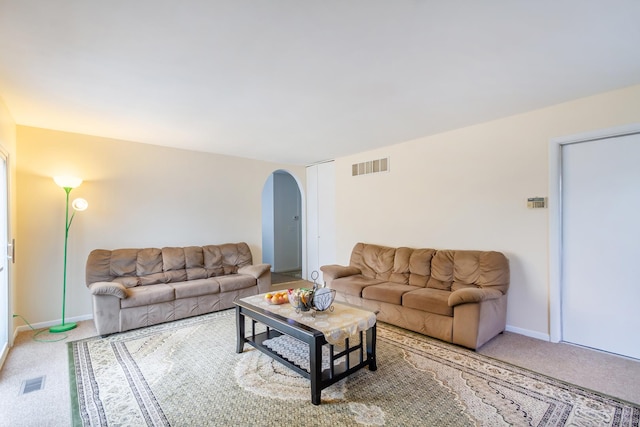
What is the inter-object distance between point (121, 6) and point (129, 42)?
366 mm

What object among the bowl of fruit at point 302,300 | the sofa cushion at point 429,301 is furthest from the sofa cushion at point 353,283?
the bowl of fruit at point 302,300

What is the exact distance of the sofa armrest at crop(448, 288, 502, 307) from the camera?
9.62ft

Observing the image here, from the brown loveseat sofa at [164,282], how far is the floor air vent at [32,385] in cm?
90

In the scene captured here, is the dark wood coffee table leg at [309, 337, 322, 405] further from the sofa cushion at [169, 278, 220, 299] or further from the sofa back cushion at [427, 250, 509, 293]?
the sofa cushion at [169, 278, 220, 299]

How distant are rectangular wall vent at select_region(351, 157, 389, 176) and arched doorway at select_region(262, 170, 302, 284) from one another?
2.32m

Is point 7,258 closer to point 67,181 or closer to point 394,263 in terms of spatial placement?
point 67,181

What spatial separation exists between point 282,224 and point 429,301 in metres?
4.77

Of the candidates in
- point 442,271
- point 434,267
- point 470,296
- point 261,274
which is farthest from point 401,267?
point 261,274

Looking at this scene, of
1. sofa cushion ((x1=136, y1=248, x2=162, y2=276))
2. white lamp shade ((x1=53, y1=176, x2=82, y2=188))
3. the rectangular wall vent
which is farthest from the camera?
the rectangular wall vent

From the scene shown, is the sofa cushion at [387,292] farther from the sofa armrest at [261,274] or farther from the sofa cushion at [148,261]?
the sofa cushion at [148,261]

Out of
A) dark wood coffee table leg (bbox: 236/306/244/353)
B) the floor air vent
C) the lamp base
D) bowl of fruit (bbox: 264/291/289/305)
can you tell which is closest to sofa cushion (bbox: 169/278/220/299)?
the lamp base

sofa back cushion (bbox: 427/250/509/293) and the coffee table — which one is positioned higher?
sofa back cushion (bbox: 427/250/509/293)

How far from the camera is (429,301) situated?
129 inches

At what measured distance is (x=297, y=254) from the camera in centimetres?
773
